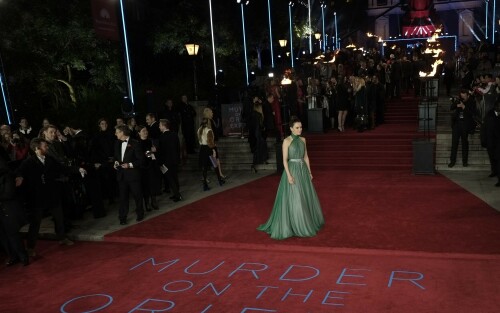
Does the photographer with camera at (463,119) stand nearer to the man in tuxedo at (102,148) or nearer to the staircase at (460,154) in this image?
the staircase at (460,154)

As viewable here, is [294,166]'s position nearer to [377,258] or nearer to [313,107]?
[377,258]

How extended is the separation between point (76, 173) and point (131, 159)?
1.54 m

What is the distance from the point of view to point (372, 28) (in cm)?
6366

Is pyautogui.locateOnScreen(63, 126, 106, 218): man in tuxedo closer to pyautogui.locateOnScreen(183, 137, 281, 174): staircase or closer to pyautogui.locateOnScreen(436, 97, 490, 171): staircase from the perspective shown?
pyautogui.locateOnScreen(183, 137, 281, 174): staircase

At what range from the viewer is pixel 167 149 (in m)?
10.9

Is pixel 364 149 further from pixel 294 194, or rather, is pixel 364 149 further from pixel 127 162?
pixel 127 162

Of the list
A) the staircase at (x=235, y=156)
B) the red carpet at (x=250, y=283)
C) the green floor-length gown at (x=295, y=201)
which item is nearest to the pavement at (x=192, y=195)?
the staircase at (x=235, y=156)

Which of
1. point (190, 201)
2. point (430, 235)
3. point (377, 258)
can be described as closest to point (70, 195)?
point (190, 201)

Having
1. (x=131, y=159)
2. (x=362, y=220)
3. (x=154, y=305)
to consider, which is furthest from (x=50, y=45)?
(x=154, y=305)

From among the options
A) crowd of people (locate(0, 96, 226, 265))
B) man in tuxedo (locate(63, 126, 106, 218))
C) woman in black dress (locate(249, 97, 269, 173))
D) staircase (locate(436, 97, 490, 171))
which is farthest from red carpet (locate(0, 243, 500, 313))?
staircase (locate(436, 97, 490, 171))

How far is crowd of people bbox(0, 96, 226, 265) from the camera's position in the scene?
784cm

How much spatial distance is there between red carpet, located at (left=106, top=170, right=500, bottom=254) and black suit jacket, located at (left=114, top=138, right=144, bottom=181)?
1022 mm

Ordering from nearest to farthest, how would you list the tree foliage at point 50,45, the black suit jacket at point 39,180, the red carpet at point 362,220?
the red carpet at point 362,220
the black suit jacket at point 39,180
the tree foliage at point 50,45

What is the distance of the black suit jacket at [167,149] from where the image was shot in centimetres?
1082
